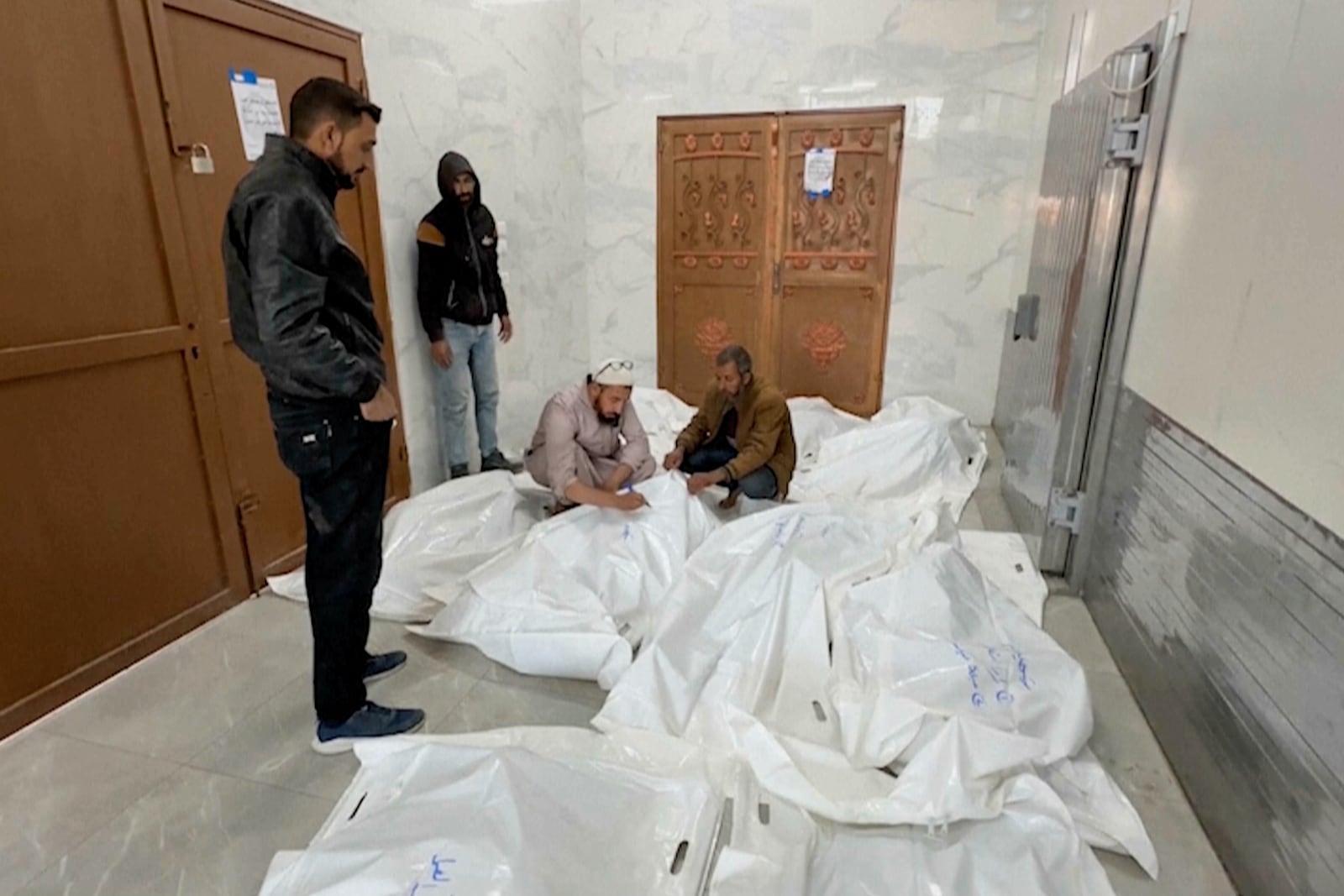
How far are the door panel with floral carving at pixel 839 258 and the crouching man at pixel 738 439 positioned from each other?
1826 mm

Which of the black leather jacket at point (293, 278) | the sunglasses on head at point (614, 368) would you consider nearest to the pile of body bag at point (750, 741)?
the sunglasses on head at point (614, 368)

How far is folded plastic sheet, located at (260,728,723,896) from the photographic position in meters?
1.16

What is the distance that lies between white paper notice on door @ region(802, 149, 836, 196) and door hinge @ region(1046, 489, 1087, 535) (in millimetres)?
2675

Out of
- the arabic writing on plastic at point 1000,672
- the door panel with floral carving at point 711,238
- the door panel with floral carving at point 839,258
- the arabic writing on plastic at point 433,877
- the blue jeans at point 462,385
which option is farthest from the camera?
the door panel with floral carving at point 711,238

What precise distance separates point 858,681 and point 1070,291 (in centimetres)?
174

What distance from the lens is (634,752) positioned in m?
1.67

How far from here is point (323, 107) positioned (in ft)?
5.05

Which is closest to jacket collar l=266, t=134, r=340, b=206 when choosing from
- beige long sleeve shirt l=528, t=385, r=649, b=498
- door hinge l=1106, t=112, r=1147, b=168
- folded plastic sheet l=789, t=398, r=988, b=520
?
beige long sleeve shirt l=528, t=385, r=649, b=498

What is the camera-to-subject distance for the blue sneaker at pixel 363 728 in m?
1.83

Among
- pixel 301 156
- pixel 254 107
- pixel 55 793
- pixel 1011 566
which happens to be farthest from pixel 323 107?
pixel 1011 566

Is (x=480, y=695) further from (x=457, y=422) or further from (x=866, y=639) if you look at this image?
(x=457, y=422)

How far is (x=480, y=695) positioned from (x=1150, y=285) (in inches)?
87.5

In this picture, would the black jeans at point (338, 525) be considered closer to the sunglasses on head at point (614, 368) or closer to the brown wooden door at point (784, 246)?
the sunglasses on head at point (614, 368)

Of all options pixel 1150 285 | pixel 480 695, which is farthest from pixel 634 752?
pixel 1150 285
